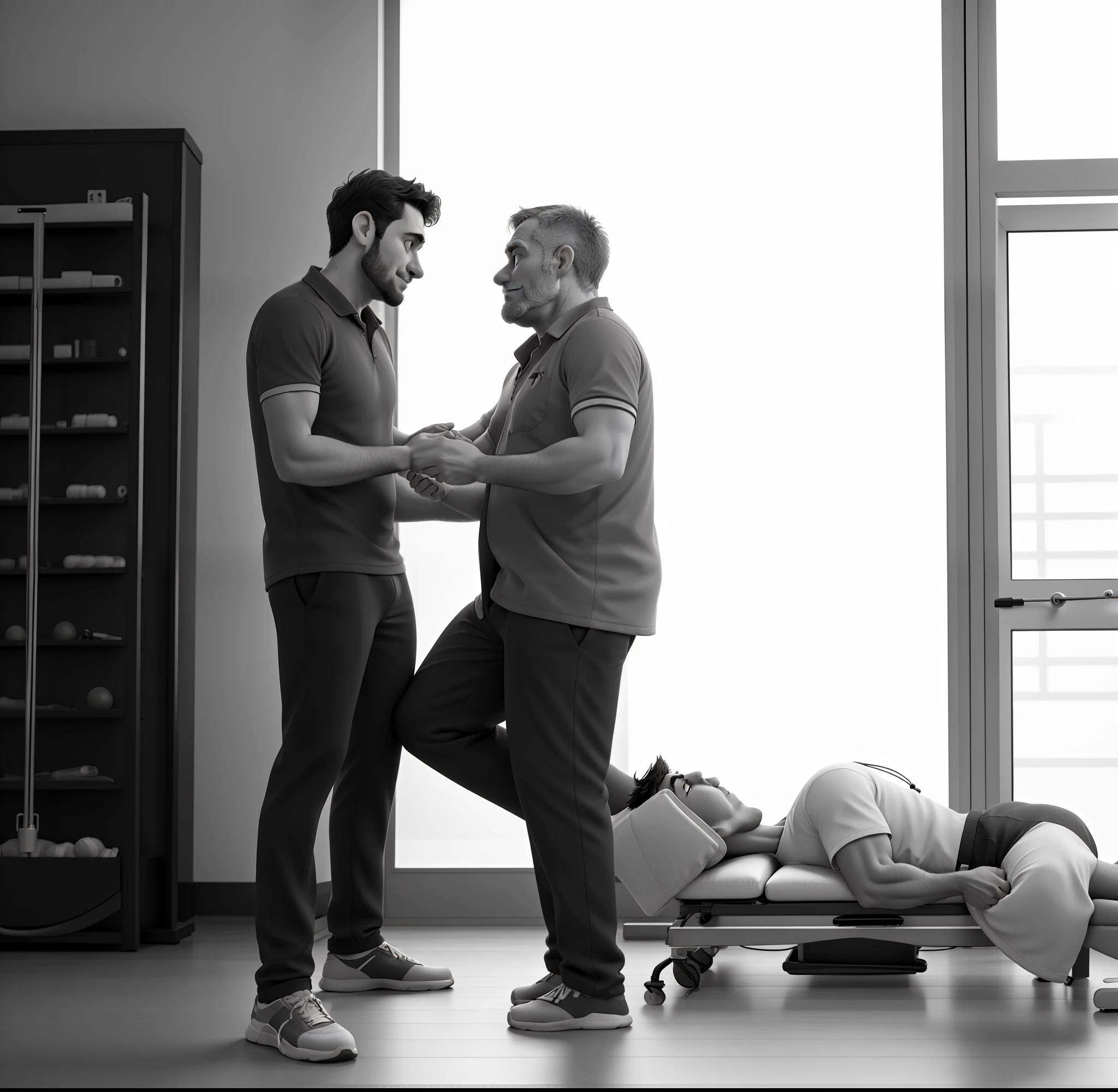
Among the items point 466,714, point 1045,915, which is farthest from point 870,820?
point 466,714

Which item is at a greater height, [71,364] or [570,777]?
[71,364]

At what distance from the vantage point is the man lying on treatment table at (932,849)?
2.52 metres

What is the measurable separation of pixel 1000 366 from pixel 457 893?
7.82 feet

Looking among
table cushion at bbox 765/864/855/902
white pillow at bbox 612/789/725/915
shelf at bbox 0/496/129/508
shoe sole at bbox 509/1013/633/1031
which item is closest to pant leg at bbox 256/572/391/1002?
shoe sole at bbox 509/1013/633/1031

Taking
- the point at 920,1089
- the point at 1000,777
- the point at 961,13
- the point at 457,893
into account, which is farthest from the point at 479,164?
the point at 920,1089

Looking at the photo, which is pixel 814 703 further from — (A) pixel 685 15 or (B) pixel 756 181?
(A) pixel 685 15

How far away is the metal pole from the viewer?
3256 millimetres

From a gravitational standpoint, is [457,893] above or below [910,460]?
below

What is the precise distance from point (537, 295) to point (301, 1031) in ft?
4.92

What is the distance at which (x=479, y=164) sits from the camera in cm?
377

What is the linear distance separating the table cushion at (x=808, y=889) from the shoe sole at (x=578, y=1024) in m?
0.57

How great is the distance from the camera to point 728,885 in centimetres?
271

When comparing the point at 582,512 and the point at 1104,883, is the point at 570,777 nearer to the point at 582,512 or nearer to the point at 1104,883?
the point at 582,512

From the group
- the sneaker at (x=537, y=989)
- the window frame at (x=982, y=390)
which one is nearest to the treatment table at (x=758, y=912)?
the sneaker at (x=537, y=989)
